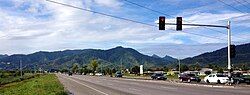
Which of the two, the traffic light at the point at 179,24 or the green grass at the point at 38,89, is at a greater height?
the traffic light at the point at 179,24

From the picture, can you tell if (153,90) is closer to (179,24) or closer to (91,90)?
(179,24)

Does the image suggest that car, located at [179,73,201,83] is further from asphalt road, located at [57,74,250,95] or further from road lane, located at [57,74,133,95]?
road lane, located at [57,74,133,95]

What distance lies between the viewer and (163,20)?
1326 inches

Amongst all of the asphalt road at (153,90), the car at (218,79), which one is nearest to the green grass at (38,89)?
the asphalt road at (153,90)

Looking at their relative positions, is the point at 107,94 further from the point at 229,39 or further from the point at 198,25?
the point at 229,39

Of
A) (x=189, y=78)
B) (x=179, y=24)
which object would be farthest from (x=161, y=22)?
(x=189, y=78)

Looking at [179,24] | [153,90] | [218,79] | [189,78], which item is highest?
[179,24]

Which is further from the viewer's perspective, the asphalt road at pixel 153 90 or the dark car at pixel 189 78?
the dark car at pixel 189 78

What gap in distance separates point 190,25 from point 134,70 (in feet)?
346

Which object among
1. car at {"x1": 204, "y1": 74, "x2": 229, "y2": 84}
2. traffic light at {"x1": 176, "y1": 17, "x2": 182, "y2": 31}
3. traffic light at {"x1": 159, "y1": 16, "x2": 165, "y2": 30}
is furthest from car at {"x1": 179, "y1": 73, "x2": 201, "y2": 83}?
traffic light at {"x1": 159, "y1": 16, "x2": 165, "y2": 30}

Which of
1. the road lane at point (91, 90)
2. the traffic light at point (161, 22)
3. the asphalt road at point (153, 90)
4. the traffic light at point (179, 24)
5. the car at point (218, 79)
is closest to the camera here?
the asphalt road at point (153, 90)

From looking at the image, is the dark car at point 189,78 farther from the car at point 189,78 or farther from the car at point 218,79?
the car at point 218,79

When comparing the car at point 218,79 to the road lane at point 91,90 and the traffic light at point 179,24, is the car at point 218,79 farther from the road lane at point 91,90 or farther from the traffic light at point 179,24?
the traffic light at point 179,24

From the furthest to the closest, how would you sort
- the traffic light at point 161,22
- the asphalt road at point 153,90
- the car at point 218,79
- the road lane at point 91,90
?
the car at point 218,79, the road lane at point 91,90, the traffic light at point 161,22, the asphalt road at point 153,90
